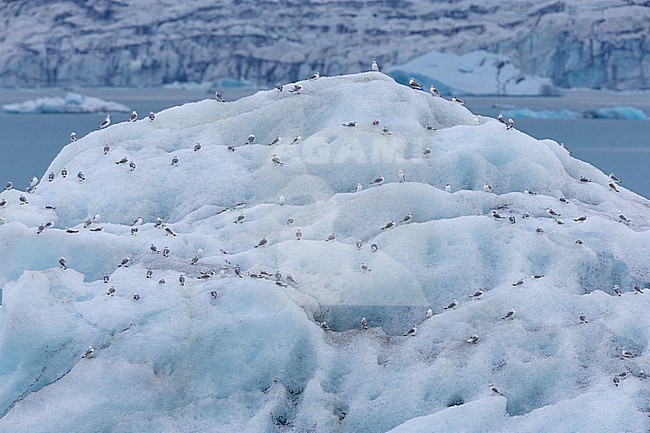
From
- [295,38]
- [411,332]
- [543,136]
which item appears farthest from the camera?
[295,38]

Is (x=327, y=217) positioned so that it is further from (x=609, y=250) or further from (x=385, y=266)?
(x=609, y=250)

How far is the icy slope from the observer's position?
7.57m

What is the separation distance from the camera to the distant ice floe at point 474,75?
53406 millimetres

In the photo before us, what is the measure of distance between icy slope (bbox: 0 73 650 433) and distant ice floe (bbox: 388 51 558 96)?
4161 centimetres

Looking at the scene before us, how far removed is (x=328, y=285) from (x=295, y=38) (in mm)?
63850

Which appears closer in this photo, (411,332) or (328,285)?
(411,332)

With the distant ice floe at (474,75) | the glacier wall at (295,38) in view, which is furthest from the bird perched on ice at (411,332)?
the glacier wall at (295,38)

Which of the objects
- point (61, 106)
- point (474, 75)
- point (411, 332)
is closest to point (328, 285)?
point (411, 332)

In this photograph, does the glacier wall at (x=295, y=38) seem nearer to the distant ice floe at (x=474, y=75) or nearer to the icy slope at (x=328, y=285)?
the distant ice floe at (x=474, y=75)

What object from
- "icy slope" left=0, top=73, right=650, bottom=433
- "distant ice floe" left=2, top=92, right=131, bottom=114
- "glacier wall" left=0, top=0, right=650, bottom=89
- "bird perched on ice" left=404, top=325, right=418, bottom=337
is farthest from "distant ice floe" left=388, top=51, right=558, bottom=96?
"bird perched on ice" left=404, top=325, right=418, bottom=337

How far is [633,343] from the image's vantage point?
814 cm

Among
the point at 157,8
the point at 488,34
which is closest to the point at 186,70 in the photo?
the point at 157,8

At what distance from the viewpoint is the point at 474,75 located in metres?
55.7

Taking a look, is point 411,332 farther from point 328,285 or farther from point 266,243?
point 266,243
